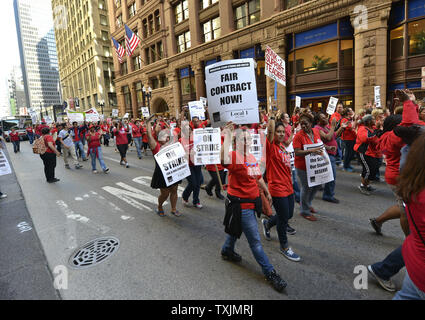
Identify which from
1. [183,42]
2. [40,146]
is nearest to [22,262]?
[40,146]

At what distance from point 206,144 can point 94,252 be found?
2.94 m

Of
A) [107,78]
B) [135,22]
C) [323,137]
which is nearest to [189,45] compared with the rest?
[135,22]

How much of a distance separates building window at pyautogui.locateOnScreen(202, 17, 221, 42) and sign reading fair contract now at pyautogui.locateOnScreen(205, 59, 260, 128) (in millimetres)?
20625

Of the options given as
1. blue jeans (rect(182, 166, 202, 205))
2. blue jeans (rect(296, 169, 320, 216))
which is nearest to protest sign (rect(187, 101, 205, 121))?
blue jeans (rect(182, 166, 202, 205))

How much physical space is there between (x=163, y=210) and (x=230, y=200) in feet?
9.27

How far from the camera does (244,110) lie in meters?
3.72

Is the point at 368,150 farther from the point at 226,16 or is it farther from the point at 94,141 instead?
the point at 226,16

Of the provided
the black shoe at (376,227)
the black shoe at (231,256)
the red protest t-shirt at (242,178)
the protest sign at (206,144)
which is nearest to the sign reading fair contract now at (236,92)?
the red protest t-shirt at (242,178)

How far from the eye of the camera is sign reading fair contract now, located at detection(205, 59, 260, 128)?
3705 mm

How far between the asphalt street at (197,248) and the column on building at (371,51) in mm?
9890

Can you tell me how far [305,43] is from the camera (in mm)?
16594

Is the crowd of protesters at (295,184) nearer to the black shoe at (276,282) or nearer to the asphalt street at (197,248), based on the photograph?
the black shoe at (276,282)

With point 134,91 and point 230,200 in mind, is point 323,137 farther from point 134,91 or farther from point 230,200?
point 134,91

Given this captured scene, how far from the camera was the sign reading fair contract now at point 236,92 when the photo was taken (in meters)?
Answer: 3.71
